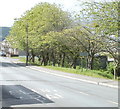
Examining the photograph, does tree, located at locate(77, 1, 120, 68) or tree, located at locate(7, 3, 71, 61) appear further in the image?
tree, located at locate(7, 3, 71, 61)

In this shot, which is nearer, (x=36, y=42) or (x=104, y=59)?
(x=36, y=42)

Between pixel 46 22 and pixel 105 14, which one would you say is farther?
pixel 46 22

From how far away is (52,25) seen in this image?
122 ft

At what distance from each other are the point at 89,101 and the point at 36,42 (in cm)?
3121

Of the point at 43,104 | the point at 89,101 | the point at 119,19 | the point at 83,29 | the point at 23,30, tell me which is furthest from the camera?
the point at 23,30

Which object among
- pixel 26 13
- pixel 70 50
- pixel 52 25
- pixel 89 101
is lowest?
pixel 89 101

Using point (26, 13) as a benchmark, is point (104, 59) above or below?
below

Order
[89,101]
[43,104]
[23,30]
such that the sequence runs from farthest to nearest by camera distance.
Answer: [23,30]
[89,101]
[43,104]

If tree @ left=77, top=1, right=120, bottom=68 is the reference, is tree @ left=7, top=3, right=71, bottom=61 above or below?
above

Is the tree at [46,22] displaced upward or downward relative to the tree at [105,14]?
upward

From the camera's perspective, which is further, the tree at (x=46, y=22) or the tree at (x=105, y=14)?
the tree at (x=46, y=22)

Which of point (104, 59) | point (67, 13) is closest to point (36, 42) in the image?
point (67, 13)

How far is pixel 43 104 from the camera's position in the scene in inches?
397

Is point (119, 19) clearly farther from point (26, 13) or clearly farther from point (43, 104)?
point (26, 13)
